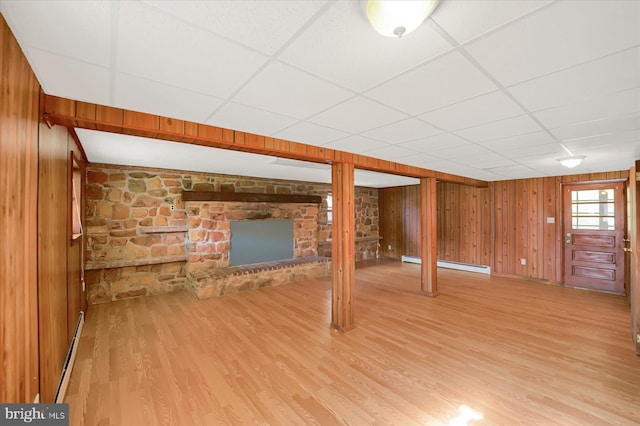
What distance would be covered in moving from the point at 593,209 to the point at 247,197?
6.40 m

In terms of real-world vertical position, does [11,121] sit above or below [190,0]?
below

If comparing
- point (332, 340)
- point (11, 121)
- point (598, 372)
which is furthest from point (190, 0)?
point (598, 372)

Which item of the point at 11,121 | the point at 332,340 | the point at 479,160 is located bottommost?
the point at 332,340

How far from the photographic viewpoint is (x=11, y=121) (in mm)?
1147

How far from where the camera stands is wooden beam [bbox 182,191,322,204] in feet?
15.3

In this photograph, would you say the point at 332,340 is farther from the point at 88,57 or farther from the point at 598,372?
the point at 88,57

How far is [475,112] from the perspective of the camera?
1.97m

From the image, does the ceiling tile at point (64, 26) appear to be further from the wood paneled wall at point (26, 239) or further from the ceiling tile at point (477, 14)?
the ceiling tile at point (477, 14)

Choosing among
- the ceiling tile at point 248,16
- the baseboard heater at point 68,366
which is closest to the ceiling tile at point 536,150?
the ceiling tile at point 248,16

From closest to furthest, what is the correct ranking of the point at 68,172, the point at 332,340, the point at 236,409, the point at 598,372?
the point at 236,409, the point at 598,372, the point at 68,172, the point at 332,340

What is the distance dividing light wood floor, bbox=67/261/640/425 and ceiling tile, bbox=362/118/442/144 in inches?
84.1

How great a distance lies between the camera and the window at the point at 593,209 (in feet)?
15.4

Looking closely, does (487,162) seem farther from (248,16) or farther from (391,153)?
(248,16)

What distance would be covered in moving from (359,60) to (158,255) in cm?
461
